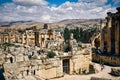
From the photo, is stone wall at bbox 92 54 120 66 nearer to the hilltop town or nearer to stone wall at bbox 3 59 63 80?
the hilltop town

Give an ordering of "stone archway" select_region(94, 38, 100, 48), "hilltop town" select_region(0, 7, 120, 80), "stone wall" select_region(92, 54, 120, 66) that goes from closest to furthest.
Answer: "hilltop town" select_region(0, 7, 120, 80) → "stone wall" select_region(92, 54, 120, 66) → "stone archway" select_region(94, 38, 100, 48)

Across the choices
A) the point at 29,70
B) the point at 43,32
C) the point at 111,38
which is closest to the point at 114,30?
the point at 111,38

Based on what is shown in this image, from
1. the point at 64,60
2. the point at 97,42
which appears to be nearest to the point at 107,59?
the point at 64,60

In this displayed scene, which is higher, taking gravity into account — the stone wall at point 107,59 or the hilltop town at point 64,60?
the hilltop town at point 64,60

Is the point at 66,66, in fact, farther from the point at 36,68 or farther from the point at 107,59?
the point at 107,59

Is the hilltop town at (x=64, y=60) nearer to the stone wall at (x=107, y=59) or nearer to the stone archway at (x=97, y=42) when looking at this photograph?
the stone wall at (x=107, y=59)

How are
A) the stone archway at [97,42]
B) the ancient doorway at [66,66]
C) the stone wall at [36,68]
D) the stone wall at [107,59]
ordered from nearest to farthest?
the stone wall at [36,68]
the ancient doorway at [66,66]
the stone wall at [107,59]
the stone archway at [97,42]

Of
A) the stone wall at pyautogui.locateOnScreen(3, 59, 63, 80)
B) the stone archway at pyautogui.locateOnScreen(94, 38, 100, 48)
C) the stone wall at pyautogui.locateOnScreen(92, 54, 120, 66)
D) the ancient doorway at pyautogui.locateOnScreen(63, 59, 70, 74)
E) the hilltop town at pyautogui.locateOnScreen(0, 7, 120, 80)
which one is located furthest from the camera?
the stone archway at pyautogui.locateOnScreen(94, 38, 100, 48)

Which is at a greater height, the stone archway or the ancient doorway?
the stone archway

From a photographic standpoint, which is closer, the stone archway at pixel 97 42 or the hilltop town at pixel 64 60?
the hilltop town at pixel 64 60

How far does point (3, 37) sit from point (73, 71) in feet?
128

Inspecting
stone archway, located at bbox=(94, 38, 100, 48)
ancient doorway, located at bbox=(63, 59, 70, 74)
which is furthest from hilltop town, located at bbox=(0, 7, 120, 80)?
stone archway, located at bbox=(94, 38, 100, 48)

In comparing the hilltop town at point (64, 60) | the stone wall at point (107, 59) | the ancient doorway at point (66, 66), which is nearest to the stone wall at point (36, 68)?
the hilltop town at point (64, 60)

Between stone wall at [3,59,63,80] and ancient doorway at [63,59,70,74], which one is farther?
ancient doorway at [63,59,70,74]
